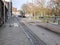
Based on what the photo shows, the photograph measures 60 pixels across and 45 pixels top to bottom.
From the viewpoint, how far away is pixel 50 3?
74875 mm

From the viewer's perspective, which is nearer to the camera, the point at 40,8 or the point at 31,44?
the point at 31,44

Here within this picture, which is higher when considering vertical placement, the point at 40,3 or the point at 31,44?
the point at 40,3

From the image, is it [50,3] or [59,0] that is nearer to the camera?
[59,0]

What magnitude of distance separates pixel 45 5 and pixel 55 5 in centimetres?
1183

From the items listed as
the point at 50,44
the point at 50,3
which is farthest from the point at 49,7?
the point at 50,44

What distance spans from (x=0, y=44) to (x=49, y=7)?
216 ft

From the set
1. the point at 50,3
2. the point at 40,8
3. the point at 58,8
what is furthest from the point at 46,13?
the point at 58,8

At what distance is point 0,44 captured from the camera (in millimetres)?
11961

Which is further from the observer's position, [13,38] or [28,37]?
[28,37]

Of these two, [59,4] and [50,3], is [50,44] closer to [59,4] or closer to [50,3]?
[59,4]

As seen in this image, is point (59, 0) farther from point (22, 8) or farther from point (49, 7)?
point (22, 8)

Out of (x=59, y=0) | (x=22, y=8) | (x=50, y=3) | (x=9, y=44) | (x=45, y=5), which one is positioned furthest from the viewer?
(x=22, y=8)

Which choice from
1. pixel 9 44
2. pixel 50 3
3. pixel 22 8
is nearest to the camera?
pixel 9 44

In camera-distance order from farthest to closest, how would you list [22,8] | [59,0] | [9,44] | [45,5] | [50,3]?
[22,8] < [45,5] < [50,3] < [59,0] < [9,44]
